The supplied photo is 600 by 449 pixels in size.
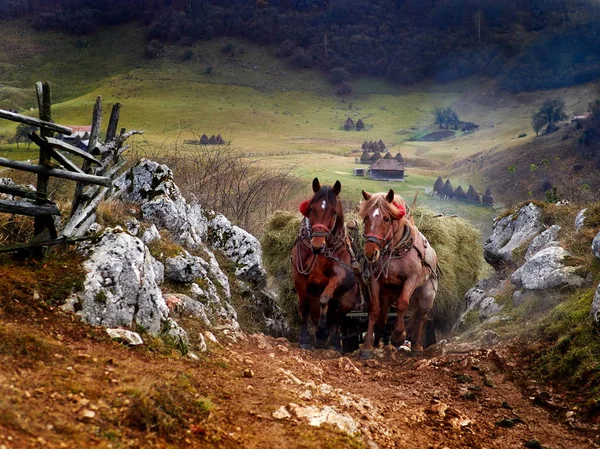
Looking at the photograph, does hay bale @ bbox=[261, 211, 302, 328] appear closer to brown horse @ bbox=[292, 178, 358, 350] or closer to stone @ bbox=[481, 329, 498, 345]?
brown horse @ bbox=[292, 178, 358, 350]

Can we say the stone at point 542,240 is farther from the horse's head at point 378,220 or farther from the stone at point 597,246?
the horse's head at point 378,220

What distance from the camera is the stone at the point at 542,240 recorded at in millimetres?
9805

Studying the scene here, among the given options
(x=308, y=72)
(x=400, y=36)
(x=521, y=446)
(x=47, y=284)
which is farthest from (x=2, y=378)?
(x=400, y=36)

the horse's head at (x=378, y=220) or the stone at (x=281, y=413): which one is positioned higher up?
Answer: the horse's head at (x=378, y=220)

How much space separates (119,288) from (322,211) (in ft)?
11.5

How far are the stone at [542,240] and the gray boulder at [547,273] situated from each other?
113cm

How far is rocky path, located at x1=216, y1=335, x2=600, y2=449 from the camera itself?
3979mm

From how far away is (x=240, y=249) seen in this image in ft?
30.4

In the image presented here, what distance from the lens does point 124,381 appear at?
11.7ft

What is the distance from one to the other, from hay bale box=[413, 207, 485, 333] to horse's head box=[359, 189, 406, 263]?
2.69m

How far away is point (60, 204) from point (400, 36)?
15598 centimetres

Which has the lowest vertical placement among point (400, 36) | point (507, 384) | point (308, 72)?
point (507, 384)

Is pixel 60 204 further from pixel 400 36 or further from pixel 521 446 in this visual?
pixel 400 36

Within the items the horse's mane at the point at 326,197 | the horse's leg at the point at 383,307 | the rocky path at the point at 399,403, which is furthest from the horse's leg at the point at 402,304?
the horse's mane at the point at 326,197
